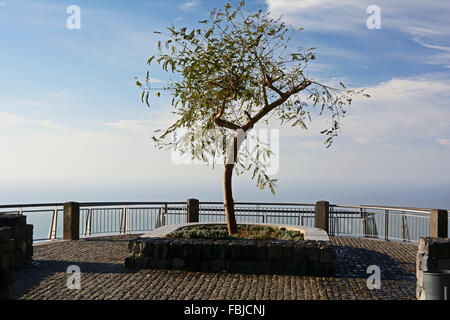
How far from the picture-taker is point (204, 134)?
15336mm

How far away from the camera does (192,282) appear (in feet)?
34.6

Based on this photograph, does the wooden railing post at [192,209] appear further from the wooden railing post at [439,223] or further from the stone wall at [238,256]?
the wooden railing post at [439,223]

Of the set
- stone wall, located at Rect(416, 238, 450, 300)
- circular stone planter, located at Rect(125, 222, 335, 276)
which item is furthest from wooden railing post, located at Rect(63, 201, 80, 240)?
stone wall, located at Rect(416, 238, 450, 300)

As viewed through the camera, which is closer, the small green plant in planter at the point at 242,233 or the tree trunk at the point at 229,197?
the small green plant in planter at the point at 242,233

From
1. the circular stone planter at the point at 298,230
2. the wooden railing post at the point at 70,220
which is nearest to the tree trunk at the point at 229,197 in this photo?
the circular stone planter at the point at 298,230

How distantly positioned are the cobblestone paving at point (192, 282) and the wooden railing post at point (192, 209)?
5750mm

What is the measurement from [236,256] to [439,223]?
871 cm

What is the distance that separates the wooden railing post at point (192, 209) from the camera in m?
20.0

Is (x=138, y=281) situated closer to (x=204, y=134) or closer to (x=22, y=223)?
(x=22, y=223)

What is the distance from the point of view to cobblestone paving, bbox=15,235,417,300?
31.0ft
